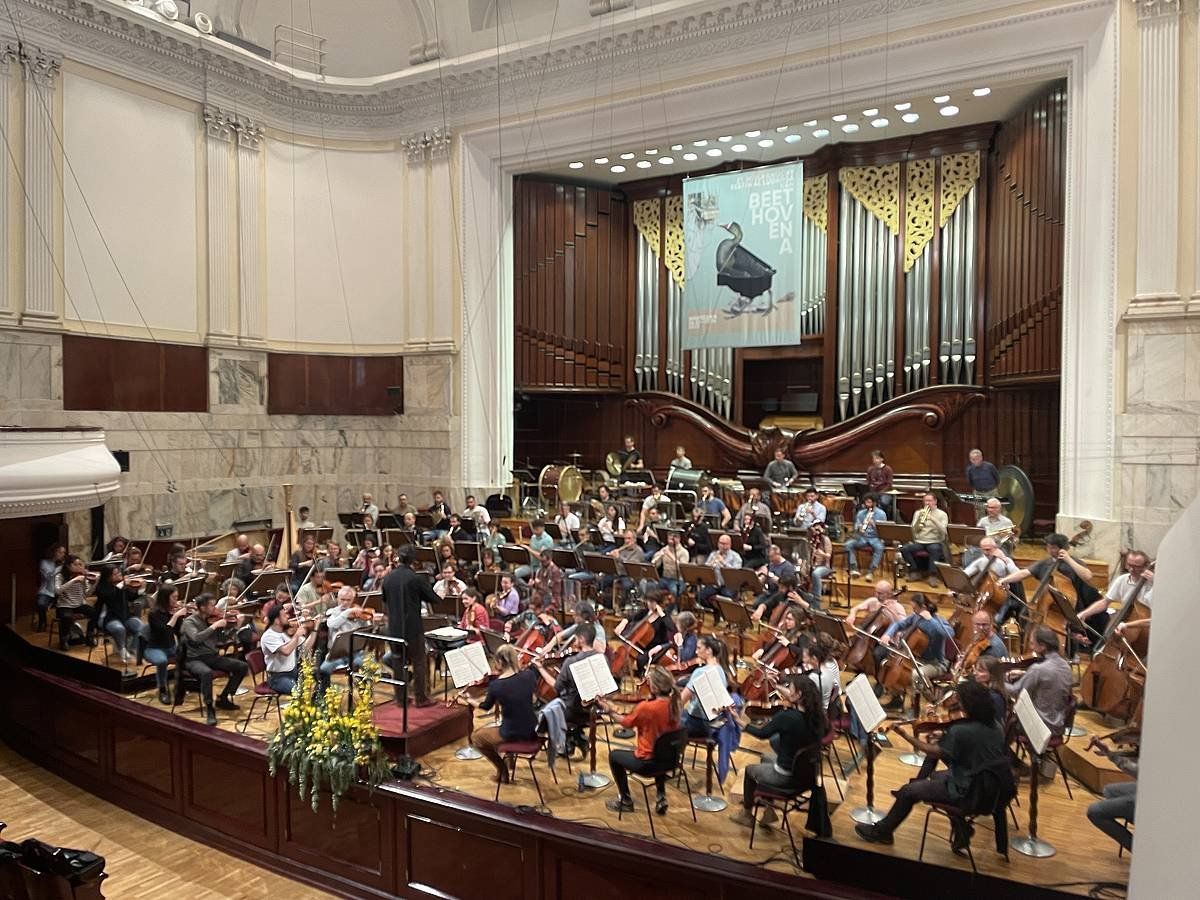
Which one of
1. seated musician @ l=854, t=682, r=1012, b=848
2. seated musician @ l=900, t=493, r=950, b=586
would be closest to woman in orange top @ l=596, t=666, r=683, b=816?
seated musician @ l=854, t=682, r=1012, b=848

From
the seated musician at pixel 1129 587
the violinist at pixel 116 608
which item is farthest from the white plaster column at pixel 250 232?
the seated musician at pixel 1129 587

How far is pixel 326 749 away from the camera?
6.54m

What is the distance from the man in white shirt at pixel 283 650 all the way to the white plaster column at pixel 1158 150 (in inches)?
424

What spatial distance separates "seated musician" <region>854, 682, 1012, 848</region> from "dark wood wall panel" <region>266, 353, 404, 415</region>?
1376 centimetres

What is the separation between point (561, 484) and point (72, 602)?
7.86 metres

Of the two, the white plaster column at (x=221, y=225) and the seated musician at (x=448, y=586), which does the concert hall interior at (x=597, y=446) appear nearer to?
the white plaster column at (x=221, y=225)

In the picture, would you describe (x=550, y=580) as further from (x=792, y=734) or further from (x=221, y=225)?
(x=221, y=225)

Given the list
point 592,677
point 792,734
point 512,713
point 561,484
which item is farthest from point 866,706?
point 561,484

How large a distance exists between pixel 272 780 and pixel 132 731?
200cm

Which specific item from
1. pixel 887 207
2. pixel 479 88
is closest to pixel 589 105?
pixel 479 88

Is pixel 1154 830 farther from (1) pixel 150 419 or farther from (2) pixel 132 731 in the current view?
(1) pixel 150 419

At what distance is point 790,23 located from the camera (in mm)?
13547

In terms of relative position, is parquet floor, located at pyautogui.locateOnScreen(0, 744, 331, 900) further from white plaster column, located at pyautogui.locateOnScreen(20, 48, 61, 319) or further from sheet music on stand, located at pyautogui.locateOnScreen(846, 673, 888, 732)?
white plaster column, located at pyautogui.locateOnScreen(20, 48, 61, 319)

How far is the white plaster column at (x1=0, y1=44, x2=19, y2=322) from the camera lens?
512 inches
